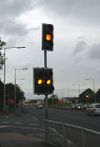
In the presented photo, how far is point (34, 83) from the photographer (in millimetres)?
18750

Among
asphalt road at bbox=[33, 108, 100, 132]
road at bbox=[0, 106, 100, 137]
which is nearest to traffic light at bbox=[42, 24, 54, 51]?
road at bbox=[0, 106, 100, 137]

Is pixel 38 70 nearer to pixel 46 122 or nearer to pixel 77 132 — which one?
pixel 46 122

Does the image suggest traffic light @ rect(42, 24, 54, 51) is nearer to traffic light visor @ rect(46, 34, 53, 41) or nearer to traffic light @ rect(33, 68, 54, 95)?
traffic light visor @ rect(46, 34, 53, 41)

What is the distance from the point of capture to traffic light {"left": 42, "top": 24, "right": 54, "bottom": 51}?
18.2 m

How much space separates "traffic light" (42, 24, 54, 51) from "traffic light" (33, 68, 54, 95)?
1.04 metres

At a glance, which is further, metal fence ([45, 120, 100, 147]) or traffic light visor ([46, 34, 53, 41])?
traffic light visor ([46, 34, 53, 41])

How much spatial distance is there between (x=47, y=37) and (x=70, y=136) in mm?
4471

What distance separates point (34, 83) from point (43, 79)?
0.39 metres

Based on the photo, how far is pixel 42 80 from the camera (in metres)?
18.8

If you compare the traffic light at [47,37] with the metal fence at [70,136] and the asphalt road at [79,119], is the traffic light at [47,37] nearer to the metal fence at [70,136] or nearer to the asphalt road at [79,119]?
the metal fence at [70,136]

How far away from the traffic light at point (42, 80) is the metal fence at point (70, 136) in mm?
1357

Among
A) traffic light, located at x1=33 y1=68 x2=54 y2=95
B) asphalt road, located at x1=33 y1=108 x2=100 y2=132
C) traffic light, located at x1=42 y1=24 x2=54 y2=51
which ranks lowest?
asphalt road, located at x1=33 y1=108 x2=100 y2=132

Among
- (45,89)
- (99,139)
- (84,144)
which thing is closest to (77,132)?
(84,144)

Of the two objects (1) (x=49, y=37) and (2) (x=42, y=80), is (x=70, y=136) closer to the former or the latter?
(2) (x=42, y=80)
